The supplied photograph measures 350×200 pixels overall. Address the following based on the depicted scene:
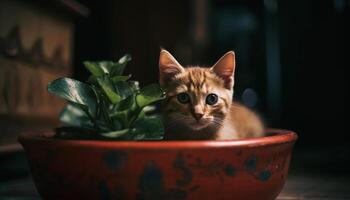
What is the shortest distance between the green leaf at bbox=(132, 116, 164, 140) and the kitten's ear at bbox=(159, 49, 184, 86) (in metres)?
0.20

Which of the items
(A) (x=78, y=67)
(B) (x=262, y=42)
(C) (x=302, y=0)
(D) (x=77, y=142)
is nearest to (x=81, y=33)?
(A) (x=78, y=67)

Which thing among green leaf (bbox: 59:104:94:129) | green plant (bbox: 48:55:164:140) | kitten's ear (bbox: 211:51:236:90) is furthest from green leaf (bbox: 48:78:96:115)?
kitten's ear (bbox: 211:51:236:90)

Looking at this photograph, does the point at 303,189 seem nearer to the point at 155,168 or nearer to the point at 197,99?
the point at 197,99

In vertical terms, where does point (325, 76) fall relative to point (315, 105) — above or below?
above

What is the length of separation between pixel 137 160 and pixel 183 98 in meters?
0.29

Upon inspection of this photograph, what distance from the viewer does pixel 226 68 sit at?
3.44ft

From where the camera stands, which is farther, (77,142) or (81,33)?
(81,33)

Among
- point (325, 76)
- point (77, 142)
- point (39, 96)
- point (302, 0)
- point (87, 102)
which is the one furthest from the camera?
point (302, 0)

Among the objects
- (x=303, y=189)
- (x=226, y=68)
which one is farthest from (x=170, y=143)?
(x=303, y=189)

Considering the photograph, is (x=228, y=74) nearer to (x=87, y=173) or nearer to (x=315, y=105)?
(x=87, y=173)

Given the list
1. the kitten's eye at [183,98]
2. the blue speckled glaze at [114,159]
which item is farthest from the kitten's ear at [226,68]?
the blue speckled glaze at [114,159]

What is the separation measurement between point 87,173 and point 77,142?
2.0 inches

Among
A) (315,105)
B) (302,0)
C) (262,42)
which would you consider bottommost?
(315,105)

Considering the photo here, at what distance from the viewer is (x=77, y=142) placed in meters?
0.75
